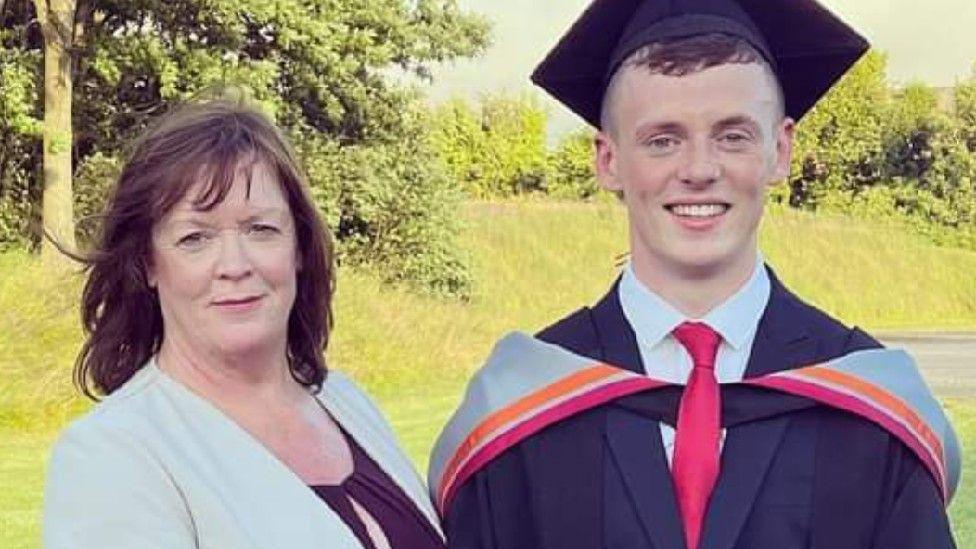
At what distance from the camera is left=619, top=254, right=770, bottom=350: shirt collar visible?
8.25ft

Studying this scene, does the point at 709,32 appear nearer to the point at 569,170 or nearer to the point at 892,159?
the point at 569,170

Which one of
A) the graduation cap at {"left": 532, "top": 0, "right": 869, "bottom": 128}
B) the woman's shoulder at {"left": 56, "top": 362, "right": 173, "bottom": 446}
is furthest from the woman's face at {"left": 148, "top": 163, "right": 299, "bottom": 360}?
the graduation cap at {"left": 532, "top": 0, "right": 869, "bottom": 128}

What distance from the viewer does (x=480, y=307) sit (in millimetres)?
21078

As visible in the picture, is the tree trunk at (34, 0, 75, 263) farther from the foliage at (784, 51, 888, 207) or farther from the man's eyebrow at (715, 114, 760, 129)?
the foliage at (784, 51, 888, 207)

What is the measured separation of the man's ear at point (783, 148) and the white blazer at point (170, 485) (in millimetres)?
986

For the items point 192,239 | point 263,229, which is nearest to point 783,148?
point 263,229

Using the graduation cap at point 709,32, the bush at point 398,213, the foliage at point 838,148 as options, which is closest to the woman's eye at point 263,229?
the graduation cap at point 709,32

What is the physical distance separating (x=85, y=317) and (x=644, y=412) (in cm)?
116

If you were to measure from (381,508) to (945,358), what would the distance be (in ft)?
53.8

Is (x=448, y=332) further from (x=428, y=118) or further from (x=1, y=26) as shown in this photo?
(x=1, y=26)

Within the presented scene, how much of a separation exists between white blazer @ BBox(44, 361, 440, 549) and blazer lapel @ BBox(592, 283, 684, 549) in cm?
52

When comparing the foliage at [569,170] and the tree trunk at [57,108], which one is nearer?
the tree trunk at [57,108]

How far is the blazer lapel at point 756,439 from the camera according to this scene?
2.42 m

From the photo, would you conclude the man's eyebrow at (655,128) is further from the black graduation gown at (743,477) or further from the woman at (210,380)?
the woman at (210,380)
